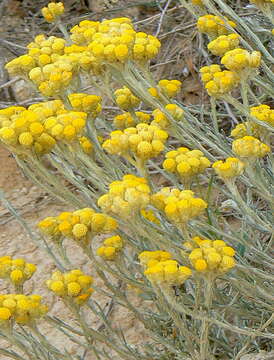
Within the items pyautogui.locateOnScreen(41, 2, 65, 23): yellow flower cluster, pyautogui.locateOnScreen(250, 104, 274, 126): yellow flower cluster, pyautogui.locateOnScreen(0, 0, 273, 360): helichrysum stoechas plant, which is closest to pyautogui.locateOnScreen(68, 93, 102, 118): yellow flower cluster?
pyautogui.locateOnScreen(0, 0, 273, 360): helichrysum stoechas plant

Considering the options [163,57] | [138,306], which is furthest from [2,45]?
[138,306]

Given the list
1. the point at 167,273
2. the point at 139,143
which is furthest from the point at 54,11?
the point at 167,273

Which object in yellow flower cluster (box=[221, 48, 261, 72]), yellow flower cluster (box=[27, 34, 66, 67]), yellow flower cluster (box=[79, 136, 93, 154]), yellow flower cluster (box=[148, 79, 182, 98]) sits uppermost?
yellow flower cluster (box=[221, 48, 261, 72])

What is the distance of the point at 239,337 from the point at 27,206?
1.24 metres

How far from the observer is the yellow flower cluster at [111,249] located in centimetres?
154

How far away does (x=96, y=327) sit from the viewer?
2.12 m

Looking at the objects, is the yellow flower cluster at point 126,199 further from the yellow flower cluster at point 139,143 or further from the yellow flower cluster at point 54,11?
the yellow flower cluster at point 54,11

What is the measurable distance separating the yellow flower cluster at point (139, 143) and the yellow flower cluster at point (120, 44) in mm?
207

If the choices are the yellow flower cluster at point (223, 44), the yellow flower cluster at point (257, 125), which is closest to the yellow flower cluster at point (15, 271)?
the yellow flower cluster at point (257, 125)

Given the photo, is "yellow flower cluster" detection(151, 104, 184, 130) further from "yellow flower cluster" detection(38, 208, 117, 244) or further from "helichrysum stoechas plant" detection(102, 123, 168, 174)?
"yellow flower cluster" detection(38, 208, 117, 244)

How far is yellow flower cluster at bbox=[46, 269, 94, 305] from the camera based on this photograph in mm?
1445

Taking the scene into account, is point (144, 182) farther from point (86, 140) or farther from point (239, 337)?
point (239, 337)

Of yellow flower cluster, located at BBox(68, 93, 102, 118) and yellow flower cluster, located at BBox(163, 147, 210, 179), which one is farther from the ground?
yellow flower cluster, located at BBox(68, 93, 102, 118)

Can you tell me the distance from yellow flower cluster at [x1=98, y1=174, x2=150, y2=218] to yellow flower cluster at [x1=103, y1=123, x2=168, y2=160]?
11 cm
